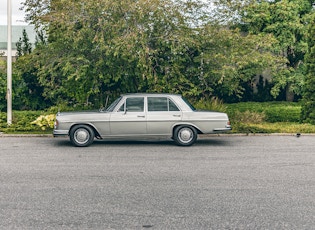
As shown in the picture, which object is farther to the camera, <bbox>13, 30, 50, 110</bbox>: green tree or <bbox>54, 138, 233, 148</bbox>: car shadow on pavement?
<bbox>13, 30, 50, 110</bbox>: green tree

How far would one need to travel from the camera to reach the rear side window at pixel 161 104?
1373cm

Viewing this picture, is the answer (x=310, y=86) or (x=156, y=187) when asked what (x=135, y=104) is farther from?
(x=310, y=86)

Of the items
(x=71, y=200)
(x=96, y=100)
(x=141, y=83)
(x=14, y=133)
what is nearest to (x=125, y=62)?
(x=141, y=83)

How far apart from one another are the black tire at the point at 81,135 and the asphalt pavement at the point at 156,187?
270mm

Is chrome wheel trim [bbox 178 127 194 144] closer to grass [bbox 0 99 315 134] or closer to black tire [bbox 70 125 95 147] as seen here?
black tire [bbox 70 125 95 147]

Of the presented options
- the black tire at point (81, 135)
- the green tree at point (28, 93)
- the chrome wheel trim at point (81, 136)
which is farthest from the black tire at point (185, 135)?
the green tree at point (28, 93)

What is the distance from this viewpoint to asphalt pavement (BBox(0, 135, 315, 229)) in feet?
19.3

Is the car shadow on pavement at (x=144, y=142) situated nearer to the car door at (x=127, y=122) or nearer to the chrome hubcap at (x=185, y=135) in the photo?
the chrome hubcap at (x=185, y=135)

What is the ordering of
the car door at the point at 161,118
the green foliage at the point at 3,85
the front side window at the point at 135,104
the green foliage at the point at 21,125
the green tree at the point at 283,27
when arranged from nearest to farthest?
1. the car door at the point at 161,118
2. the front side window at the point at 135,104
3. the green foliage at the point at 21,125
4. the green foliage at the point at 3,85
5. the green tree at the point at 283,27

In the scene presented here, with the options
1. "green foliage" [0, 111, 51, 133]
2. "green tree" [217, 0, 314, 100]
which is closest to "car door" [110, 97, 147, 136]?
"green foliage" [0, 111, 51, 133]

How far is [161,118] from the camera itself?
1355 cm

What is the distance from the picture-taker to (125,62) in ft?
58.6

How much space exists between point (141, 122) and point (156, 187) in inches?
224

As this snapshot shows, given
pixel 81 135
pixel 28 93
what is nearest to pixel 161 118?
pixel 81 135
